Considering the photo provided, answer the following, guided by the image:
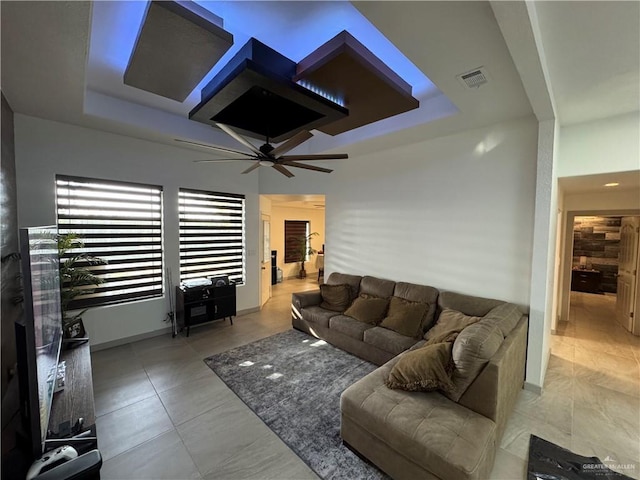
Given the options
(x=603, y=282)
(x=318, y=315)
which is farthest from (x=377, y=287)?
(x=603, y=282)

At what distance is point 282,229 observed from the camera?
326 inches

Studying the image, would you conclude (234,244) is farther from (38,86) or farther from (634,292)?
(634,292)

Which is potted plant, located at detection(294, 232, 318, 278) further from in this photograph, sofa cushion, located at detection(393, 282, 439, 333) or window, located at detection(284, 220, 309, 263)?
sofa cushion, located at detection(393, 282, 439, 333)

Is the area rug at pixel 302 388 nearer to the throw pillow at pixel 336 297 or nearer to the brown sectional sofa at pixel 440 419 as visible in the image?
the brown sectional sofa at pixel 440 419

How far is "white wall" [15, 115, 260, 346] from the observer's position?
3.12m

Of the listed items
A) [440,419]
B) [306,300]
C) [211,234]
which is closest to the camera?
[440,419]

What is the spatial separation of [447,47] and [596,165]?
88.6 inches

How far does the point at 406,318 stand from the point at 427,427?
5.49 ft

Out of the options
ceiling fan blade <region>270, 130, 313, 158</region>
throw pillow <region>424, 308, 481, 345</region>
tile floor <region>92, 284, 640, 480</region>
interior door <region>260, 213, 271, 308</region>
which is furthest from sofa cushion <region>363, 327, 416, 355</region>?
interior door <region>260, 213, 271, 308</region>

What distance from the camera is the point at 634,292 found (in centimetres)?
434

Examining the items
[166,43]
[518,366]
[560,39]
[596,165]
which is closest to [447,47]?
[560,39]

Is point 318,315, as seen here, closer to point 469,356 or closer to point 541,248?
point 469,356

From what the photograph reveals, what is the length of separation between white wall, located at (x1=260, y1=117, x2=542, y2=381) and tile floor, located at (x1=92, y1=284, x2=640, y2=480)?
3.51ft

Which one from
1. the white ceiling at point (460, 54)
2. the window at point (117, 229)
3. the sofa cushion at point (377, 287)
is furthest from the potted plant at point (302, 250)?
the white ceiling at point (460, 54)
